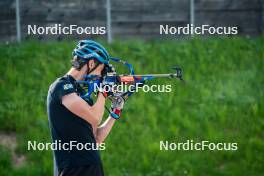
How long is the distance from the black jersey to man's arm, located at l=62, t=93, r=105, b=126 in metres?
0.04

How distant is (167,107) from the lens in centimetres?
945

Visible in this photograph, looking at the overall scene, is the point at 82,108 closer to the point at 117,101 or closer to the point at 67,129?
the point at 67,129

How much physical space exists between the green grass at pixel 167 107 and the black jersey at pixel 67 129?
395cm

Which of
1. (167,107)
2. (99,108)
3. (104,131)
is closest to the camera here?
(99,108)

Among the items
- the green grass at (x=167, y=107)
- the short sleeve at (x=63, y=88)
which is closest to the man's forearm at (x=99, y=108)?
the short sleeve at (x=63, y=88)

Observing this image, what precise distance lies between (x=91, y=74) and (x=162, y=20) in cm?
671

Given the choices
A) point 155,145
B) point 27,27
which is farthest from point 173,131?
point 27,27

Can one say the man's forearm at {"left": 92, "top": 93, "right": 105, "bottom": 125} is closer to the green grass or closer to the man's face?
the man's face

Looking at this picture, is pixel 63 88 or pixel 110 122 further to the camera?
pixel 110 122

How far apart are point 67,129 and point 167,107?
5000 mm

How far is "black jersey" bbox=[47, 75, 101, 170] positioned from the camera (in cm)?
453

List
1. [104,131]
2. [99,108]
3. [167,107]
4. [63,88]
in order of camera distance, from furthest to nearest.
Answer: [167,107] < [104,131] < [99,108] < [63,88]

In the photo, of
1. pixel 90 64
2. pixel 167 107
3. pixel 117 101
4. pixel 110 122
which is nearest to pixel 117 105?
pixel 117 101

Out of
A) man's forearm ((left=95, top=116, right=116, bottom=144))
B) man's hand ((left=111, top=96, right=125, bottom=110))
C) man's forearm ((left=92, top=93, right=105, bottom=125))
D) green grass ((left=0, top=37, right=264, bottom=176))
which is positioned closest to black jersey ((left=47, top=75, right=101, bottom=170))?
man's forearm ((left=92, top=93, right=105, bottom=125))
